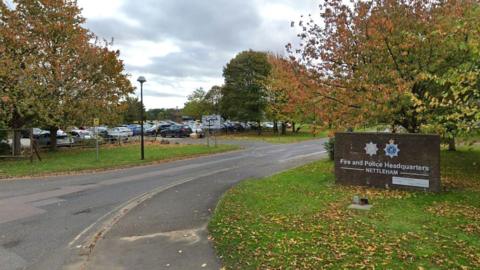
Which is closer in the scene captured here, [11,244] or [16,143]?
[11,244]

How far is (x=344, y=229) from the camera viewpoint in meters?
6.40

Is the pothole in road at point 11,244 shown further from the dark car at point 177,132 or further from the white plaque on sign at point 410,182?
the dark car at point 177,132

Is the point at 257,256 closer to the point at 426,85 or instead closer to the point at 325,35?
the point at 426,85

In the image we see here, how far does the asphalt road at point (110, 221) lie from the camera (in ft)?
18.5

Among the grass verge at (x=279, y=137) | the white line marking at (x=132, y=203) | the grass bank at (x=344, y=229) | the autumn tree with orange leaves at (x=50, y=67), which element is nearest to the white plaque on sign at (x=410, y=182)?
the grass bank at (x=344, y=229)

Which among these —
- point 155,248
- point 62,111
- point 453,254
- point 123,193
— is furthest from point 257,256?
point 62,111

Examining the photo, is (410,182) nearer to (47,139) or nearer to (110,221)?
(110,221)

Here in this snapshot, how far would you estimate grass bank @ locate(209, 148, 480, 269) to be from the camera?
5035 mm

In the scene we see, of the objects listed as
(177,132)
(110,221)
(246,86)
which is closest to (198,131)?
(177,132)

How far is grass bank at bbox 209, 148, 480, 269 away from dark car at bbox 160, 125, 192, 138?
A: 35.6 m

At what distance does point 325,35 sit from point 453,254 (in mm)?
9309

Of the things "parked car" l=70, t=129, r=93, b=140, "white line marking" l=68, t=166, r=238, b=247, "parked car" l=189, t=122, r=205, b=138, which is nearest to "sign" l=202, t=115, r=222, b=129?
"parked car" l=70, t=129, r=93, b=140

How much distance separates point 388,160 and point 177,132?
3729cm

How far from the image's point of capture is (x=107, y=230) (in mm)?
7180
